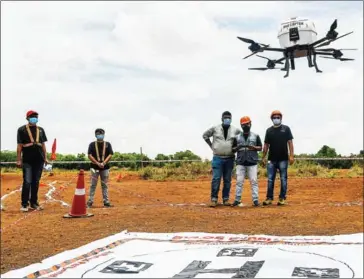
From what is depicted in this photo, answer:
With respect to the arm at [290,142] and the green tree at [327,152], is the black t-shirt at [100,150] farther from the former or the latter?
the green tree at [327,152]

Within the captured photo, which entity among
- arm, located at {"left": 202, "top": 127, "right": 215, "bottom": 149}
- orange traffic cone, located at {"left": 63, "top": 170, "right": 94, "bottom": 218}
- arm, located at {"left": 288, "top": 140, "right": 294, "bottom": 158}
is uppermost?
arm, located at {"left": 202, "top": 127, "right": 215, "bottom": 149}

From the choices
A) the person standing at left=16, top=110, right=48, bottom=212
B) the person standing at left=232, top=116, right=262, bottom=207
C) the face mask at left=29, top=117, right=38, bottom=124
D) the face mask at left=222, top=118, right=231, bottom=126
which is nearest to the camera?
the face mask at left=29, top=117, right=38, bottom=124

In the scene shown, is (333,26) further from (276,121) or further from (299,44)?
(276,121)

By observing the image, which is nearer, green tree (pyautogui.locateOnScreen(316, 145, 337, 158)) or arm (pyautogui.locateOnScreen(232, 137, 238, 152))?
arm (pyautogui.locateOnScreen(232, 137, 238, 152))

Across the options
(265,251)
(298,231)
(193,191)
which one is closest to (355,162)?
(193,191)

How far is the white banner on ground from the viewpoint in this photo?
4277mm

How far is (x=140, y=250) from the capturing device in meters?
5.26

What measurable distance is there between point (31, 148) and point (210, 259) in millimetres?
4155

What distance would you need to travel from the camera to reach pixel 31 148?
8.01 meters

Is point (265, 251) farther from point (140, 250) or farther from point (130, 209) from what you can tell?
point (130, 209)

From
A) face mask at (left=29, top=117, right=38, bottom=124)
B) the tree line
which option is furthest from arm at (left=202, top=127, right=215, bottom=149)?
the tree line

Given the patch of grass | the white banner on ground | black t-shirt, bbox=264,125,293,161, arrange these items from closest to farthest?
the white banner on ground → black t-shirt, bbox=264,125,293,161 → the patch of grass

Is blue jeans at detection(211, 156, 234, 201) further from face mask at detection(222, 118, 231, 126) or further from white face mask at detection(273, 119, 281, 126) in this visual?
white face mask at detection(273, 119, 281, 126)

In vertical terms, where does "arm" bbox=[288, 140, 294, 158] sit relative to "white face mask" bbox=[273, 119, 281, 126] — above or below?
below
